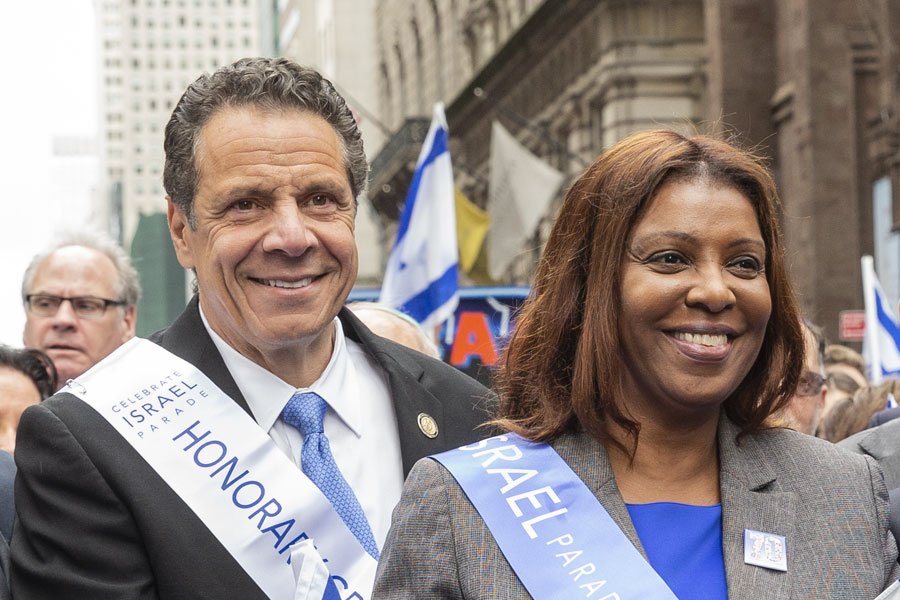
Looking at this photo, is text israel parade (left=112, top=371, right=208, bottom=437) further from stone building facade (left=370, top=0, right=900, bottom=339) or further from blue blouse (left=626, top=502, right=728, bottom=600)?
stone building facade (left=370, top=0, right=900, bottom=339)

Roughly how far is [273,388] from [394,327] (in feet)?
5.47

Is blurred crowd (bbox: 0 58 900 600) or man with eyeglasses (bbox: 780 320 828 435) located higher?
blurred crowd (bbox: 0 58 900 600)

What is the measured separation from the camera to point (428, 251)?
9.21 m

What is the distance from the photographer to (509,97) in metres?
33.6

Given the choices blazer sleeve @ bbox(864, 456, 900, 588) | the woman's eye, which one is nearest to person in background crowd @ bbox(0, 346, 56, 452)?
the woman's eye

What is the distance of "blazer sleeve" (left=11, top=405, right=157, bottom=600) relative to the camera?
3.02m

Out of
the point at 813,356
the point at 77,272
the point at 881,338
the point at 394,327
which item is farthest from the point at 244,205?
the point at 881,338

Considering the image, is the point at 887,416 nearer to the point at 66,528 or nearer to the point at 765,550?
the point at 765,550

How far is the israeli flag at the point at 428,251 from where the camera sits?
29.0 ft

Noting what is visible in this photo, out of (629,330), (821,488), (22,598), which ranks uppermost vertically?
(629,330)

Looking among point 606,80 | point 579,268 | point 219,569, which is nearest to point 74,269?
point 219,569

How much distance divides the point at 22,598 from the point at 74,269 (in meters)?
3.88

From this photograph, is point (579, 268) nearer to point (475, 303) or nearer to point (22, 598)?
point (22, 598)

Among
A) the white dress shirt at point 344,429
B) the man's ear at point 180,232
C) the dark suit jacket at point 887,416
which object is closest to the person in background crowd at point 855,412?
the dark suit jacket at point 887,416
